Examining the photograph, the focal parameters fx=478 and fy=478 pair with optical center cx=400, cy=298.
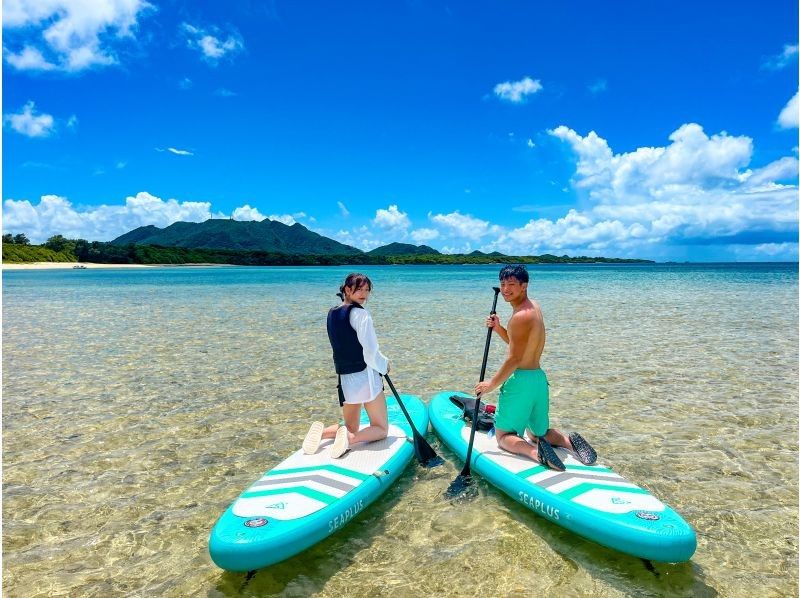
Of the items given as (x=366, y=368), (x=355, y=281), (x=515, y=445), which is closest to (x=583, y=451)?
(x=515, y=445)

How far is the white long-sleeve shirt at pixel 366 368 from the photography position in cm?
604

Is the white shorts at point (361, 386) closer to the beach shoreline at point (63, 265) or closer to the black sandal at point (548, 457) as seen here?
the black sandal at point (548, 457)

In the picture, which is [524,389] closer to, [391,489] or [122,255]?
[391,489]

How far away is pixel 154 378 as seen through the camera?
11.7 meters

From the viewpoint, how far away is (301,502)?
4.87 meters

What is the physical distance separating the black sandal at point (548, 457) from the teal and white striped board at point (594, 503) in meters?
0.07

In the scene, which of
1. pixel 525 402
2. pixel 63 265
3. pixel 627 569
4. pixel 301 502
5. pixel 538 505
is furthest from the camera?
pixel 63 265

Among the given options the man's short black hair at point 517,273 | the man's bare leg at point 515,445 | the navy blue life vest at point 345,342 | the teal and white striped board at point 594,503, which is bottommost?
the teal and white striped board at point 594,503

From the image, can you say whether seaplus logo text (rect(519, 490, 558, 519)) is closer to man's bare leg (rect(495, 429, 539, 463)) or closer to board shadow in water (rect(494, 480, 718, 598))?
board shadow in water (rect(494, 480, 718, 598))

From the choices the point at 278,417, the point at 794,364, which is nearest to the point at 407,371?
the point at 278,417

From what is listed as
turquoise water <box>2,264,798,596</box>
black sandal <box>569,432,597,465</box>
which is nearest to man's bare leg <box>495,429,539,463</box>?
black sandal <box>569,432,597,465</box>

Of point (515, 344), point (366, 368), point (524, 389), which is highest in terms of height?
point (515, 344)

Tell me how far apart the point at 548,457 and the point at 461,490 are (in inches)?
45.6

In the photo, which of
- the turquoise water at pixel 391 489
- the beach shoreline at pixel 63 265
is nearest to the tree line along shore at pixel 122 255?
the beach shoreline at pixel 63 265
